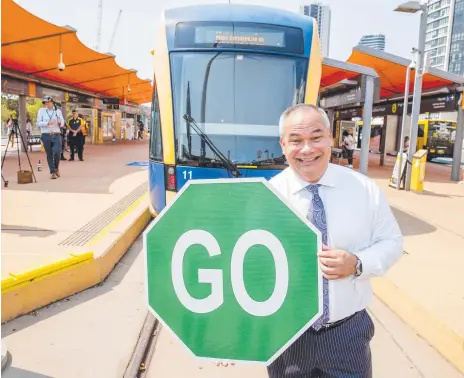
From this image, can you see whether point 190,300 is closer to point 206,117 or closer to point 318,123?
point 318,123

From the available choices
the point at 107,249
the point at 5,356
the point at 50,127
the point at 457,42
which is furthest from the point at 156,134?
the point at 457,42

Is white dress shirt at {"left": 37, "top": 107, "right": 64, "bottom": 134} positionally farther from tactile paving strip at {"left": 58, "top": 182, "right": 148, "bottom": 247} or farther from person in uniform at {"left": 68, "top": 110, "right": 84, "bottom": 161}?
person in uniform at {"left": 68, "top": 110, "right": 84, "bottom": 161}

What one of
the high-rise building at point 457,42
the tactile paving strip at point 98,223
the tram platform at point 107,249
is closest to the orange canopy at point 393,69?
the tram platform at point 107,249

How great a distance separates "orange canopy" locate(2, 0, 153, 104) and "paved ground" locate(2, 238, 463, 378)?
328 inches

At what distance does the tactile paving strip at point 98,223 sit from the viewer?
550 centimetres

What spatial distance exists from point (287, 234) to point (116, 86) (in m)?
27.5

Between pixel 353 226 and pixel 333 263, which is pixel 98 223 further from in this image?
pixel 333 263

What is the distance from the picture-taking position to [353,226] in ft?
5.71

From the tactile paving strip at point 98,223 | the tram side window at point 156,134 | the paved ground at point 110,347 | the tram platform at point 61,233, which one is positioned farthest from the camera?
the tram side window at point 156,134

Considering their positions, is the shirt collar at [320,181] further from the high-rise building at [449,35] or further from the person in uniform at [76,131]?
the high-rise building at [449,35]

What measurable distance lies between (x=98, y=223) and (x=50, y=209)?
1.39m

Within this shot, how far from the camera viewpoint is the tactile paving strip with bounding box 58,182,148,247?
5.50 metres

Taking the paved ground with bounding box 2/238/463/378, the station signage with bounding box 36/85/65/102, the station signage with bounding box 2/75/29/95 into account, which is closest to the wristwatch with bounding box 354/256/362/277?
the paved ground with bounding box 2/238/463/378

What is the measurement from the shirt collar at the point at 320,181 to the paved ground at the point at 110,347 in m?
1.77
